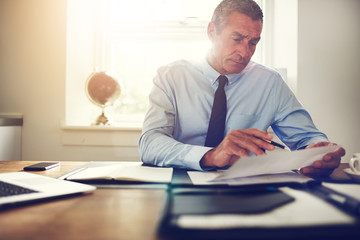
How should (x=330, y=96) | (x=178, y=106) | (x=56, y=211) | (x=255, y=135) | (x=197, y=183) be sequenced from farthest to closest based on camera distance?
(x=330, y=96), (x=178, y=106), (x=255, y=135), (x=197, y=183), (x=56, y=211)

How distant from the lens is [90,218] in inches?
17.6

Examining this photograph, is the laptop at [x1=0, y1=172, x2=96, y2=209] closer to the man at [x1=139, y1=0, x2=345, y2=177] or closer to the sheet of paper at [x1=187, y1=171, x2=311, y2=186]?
the sheet of paper at [x1=187, y1=171, x2=311, y2=186]

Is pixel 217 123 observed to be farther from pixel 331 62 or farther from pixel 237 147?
pixel 331 62

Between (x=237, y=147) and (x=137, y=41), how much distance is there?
170 cm

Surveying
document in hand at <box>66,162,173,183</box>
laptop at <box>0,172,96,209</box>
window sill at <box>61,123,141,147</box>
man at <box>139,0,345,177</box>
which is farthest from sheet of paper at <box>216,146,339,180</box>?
window sill at <box>61,123,141,147</box>

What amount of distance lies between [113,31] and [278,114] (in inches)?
58.4

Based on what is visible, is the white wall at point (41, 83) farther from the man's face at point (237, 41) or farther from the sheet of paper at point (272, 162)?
the sheet of paper at point (272, 162)

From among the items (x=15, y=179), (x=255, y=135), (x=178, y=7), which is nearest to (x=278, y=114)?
(x=255, y=135)

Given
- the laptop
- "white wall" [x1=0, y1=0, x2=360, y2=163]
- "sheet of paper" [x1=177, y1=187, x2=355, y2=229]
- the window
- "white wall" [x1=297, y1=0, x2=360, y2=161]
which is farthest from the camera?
the window

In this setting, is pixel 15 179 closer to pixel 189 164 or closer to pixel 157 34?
pixel 189 164

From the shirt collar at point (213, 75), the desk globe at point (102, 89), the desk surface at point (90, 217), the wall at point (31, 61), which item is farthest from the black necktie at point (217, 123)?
the wall at point (31, 61)

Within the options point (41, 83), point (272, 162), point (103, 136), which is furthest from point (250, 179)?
point (41, 83)

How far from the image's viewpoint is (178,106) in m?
1.37

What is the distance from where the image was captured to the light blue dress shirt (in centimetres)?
130
